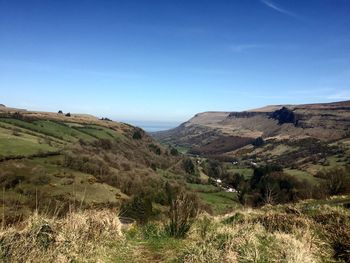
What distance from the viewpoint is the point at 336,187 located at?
2894 cm

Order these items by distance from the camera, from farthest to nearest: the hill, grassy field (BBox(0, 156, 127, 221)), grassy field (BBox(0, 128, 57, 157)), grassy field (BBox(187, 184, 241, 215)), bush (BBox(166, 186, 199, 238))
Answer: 1. grassy field (BBox(187, 184, 241, 215))
2. grassy field (BBox(0, 128, 57, 157))
3. grassy field (BBox(0, 156, 127, 221))
4. bush (BBox(166, 186, 199, 238))
5. the hill

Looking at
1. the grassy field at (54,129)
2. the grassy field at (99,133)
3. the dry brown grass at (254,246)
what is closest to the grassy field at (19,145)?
the grassy field at (54,129)

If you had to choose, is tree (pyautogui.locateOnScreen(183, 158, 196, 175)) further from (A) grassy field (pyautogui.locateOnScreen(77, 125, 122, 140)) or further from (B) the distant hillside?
(A) grassy field (pyautogui.locateOnScreen(77, 125, 122, 140))

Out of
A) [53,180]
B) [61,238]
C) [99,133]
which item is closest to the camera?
[61,238]

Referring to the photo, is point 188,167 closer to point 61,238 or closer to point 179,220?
point 179,220

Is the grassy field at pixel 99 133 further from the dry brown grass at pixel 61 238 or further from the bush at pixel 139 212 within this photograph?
the dry brown grass at pixel 61 238

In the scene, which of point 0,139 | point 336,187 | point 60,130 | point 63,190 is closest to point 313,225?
point 336,187

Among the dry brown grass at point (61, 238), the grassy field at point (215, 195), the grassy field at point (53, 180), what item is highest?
the dry brown grass at point (61, 238)

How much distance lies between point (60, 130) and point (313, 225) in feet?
462

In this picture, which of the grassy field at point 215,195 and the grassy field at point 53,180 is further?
the grassy field at point 215,195

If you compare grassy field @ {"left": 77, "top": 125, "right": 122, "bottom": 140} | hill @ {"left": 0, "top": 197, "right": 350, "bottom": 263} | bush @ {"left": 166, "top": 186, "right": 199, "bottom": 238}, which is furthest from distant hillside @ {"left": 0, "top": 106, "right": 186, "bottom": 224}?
hill @ {"left": 0, "top": 197, "right": 350, "bottom": 263}

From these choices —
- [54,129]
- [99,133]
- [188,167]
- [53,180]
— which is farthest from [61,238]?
[188,167]

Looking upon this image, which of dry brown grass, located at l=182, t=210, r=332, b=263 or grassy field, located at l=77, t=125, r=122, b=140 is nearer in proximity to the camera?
dry brown grass, located at l=182, t=210, r=332, b=263

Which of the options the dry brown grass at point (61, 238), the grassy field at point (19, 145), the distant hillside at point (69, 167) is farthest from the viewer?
the grassy field at point (19, 145)
